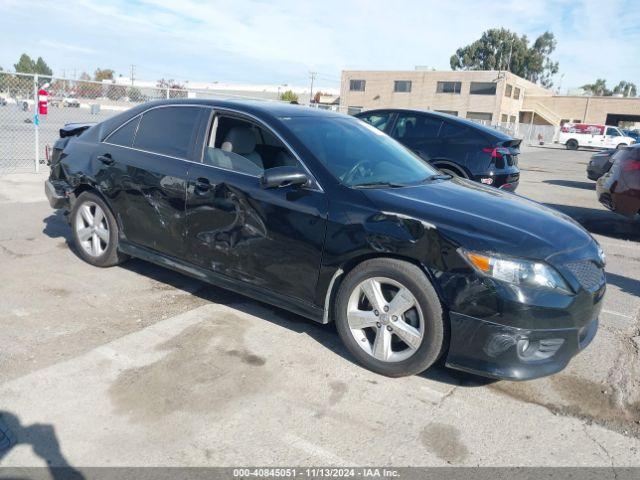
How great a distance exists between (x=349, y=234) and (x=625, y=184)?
652 centimetres

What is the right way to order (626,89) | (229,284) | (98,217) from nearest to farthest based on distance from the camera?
(229,284) < (98,217) < (626,89)

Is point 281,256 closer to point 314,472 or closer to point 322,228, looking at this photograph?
point 322,228

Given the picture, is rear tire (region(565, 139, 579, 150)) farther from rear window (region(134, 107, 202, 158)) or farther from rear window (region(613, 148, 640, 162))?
rear window (region(134, 107, 202, 158))

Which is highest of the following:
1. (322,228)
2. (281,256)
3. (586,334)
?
(322,228)

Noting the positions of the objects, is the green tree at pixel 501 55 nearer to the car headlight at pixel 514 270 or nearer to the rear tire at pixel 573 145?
the rear tire at pixel 573 145

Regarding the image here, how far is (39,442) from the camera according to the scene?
2.68 meters

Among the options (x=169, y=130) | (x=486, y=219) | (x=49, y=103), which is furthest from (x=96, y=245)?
(x=49, y=103)

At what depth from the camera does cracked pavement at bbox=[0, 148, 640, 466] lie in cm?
276

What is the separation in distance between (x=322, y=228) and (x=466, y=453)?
1.62 meters

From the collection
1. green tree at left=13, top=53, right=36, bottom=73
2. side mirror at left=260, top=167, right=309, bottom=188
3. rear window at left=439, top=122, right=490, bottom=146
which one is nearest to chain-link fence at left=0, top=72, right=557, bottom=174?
rear window at left=439, top=122, right=490, bottom=146

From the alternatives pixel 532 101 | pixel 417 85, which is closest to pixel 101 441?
pixel 417 85

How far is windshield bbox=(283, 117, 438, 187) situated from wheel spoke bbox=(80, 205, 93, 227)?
2.26m

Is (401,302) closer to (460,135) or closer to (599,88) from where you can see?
(460,135)

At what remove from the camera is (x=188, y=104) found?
15.3 ft
